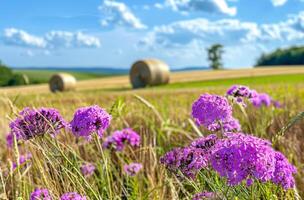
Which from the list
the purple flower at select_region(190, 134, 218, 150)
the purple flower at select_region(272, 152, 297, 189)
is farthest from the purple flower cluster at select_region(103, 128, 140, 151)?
the purple flower at select_region(272, 152, 297, 189)

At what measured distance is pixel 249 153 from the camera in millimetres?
1587

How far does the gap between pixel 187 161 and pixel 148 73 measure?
92.5 feet

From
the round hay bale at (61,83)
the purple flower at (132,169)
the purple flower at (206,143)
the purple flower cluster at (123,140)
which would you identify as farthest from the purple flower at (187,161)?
the round hay bale at (61,83)

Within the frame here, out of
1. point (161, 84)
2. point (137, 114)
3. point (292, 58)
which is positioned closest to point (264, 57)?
point (292, 58)

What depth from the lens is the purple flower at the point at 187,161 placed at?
205 centimetres

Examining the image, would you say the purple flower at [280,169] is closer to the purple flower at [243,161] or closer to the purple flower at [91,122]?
the purple flower at [243,161]

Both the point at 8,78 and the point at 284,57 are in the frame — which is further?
the point at 284,57

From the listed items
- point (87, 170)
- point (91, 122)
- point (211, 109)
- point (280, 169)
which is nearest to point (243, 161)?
point (280, 169)

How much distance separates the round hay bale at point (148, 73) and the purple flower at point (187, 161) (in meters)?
27.9

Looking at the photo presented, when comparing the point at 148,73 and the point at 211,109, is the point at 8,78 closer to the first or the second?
the point at 148,73

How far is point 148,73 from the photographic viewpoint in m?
30.3

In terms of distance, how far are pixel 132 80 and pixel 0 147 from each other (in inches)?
1007

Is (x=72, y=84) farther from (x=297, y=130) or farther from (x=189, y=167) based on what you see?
(x=189, y=167)

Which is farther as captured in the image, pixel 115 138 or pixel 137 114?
pixel 137 114
